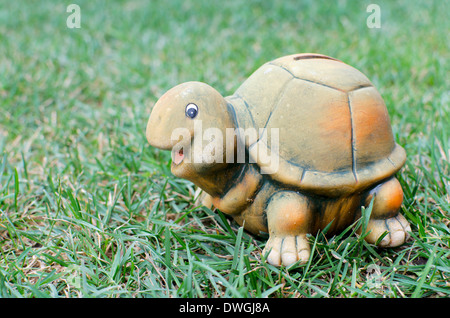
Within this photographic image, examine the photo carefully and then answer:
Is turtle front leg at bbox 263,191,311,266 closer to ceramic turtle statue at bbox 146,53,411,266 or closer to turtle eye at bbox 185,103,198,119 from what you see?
ceramic turtle statue at bbox 146,53,411,266

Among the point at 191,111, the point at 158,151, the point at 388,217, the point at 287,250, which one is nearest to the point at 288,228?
the point at 287,250

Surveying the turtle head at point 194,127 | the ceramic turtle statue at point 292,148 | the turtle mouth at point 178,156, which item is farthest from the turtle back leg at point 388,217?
the turtle mouth at point 178,156

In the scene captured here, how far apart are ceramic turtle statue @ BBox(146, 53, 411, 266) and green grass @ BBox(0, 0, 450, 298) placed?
0.11m

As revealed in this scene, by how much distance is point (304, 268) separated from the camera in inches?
58.8

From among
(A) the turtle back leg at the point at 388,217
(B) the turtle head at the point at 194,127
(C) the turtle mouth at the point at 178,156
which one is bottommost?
(A) the turtle back leg at the point at 388,217

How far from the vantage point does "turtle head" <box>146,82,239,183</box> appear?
1.42 meters

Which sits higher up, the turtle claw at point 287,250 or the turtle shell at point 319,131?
the turtle shell at point 319,131

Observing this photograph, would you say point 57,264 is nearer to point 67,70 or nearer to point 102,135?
point 102,135

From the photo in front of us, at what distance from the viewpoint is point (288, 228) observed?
4.81ft

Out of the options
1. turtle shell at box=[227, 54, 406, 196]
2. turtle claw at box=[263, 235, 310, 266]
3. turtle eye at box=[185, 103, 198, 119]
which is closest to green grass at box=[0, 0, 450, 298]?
turtle claw at box=[263, 235, 310, 266]

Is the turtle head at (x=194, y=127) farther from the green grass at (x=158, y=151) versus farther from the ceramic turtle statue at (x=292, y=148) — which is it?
the green grass at (x=158, y=151)

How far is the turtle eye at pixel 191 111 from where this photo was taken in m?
1.43
